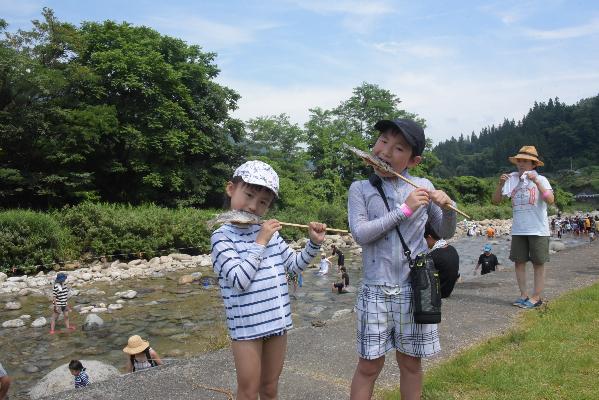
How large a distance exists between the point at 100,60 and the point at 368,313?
29235 millimetres

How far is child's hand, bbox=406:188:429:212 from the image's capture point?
2600 millimetres

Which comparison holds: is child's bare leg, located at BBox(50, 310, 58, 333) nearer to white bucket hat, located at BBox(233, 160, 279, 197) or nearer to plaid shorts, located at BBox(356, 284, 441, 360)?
white bucket hat, located at BBox(233, 160, 279, 197)

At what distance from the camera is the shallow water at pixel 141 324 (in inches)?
337

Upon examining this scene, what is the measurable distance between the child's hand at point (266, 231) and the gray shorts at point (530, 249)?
440cm

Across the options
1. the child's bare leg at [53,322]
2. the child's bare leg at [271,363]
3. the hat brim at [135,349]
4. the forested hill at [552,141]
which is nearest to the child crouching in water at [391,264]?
the child's bare leg at [271,363]

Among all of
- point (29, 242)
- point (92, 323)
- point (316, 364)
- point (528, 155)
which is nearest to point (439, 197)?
point (316, 364)

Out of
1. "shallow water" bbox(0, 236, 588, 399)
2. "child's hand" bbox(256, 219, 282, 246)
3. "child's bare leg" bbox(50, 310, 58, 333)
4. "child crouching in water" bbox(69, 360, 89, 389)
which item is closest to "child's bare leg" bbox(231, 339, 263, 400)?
"child's hand" bbox(256, 219, 282, 246)

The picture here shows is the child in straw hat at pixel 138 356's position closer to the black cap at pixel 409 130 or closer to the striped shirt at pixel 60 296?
the striped shirt at pixel 60 296

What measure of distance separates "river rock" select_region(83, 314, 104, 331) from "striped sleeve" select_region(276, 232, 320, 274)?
9256 mm

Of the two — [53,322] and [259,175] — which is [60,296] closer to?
[53,322]

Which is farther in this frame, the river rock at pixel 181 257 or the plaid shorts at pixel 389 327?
the river rock at pixel 181 257

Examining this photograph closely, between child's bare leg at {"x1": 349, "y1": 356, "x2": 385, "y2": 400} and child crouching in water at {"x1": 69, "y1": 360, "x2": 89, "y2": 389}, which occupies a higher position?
child's bare leg at {"x1": 349, "y1": 356, "x2": 385, "y2": 400}

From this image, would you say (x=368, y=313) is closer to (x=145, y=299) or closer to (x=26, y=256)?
(x=145, y=299)

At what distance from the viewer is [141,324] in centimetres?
1102
